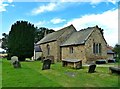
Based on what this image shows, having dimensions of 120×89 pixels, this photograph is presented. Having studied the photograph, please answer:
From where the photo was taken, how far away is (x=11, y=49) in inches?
1991

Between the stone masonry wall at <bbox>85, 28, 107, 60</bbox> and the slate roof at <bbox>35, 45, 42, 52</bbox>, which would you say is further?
the slate roof at <bbox>35, 45, 42, 52</bbox>

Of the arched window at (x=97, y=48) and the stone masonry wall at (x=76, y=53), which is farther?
the arched window at (x=97, y=48)

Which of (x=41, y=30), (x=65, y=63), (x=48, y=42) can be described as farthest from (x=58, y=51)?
(x=41, y=30)

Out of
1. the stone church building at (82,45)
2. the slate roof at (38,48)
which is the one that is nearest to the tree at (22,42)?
the stone church building at (82,45)

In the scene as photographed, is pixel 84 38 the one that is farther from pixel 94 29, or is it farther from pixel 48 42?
pixel 48 42

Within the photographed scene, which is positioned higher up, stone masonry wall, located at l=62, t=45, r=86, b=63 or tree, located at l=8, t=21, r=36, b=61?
tree, located at l=8, t=21, r=36, b=61

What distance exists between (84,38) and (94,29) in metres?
2.50

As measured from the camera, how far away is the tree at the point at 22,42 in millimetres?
49594

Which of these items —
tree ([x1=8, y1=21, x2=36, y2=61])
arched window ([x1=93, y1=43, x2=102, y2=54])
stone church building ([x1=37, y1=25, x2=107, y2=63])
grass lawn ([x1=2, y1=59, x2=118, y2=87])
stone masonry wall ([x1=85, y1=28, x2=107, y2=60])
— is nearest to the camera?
grass lawn ([x1=2, y1=59, x2=118, y2=87])

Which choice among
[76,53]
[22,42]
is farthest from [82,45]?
[22,42]

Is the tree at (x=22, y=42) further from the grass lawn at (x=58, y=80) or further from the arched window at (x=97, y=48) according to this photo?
the grass lawn at (x=58, y=80)

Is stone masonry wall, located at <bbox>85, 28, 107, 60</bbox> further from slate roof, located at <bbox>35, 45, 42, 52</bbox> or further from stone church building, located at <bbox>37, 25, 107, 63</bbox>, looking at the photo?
slate roof, located at <bbox>35, 45, 42, 52</bbox>

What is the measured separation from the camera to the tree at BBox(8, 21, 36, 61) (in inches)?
1953

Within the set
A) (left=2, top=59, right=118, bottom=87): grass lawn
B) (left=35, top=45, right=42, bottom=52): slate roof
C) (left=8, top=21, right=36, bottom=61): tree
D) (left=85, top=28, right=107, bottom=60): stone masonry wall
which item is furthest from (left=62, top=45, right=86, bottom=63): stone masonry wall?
(left=2, top=59, right=118, bottom=87): grass lawn
